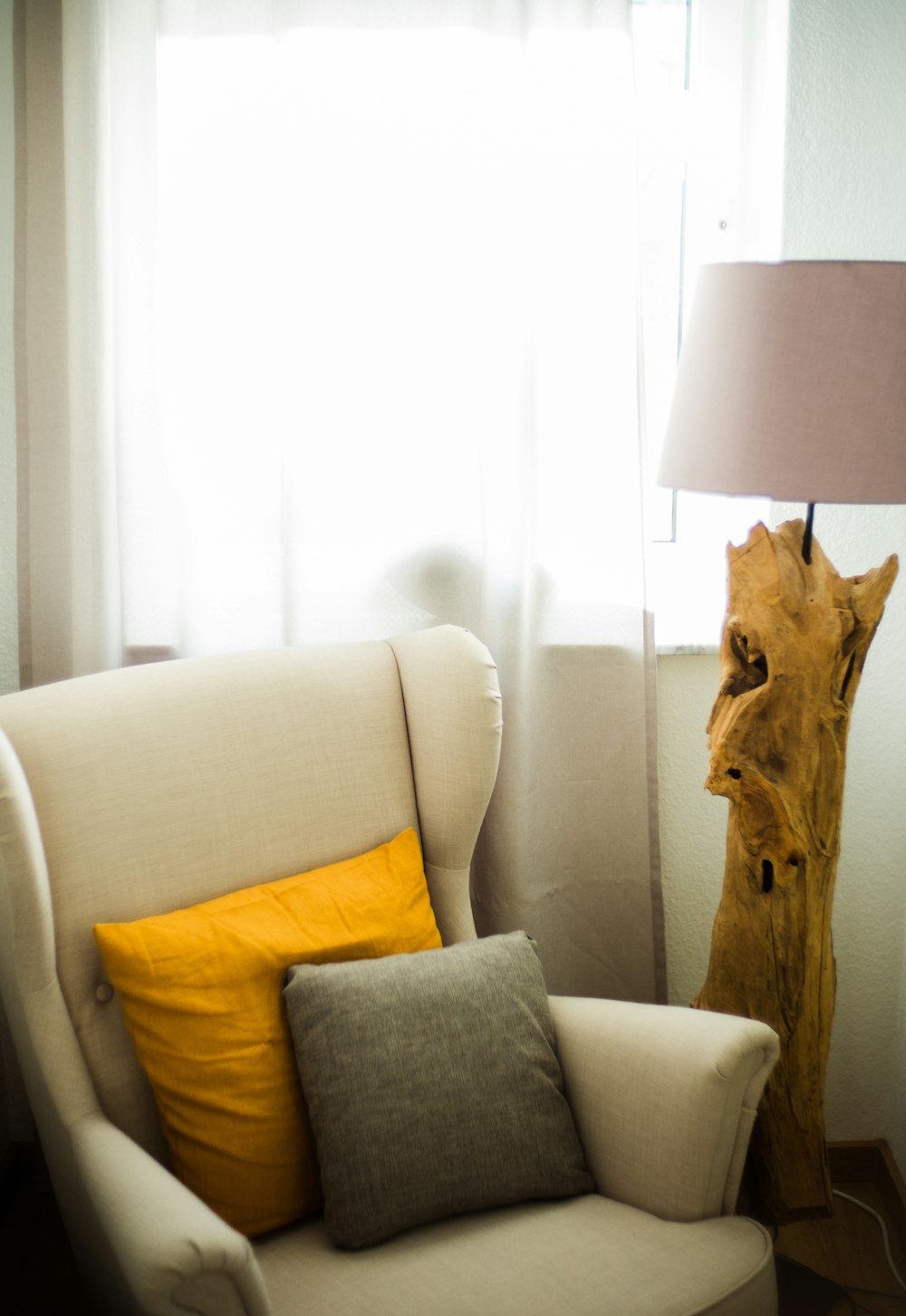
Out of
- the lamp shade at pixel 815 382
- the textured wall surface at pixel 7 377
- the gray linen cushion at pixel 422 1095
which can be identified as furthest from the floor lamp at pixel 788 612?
the textured wall surface at pixel 7 377

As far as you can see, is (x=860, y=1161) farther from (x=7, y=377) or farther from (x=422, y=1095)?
(x=7, y=377)

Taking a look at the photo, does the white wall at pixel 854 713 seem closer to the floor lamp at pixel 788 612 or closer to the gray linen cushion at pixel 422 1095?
the floor lamp at pixel 788 612

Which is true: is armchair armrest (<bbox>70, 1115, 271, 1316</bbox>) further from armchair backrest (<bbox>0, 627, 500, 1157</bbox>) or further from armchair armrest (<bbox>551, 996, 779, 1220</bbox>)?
armchair armrest (<bbox>551, 996, 779, 1220</bbox>)

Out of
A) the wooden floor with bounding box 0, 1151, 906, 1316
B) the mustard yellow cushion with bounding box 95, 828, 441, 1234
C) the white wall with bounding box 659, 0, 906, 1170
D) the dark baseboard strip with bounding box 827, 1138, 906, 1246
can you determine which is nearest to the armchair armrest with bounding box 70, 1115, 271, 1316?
the mustard yellow cushion with bounding box 95, 828, 441, 1234

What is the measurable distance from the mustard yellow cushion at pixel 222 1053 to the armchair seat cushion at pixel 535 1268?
0.08 m

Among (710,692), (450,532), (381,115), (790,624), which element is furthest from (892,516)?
(381,115)

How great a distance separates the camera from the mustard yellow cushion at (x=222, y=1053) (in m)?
1.18

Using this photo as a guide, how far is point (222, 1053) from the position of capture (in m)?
1.19

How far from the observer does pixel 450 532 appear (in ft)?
5.47

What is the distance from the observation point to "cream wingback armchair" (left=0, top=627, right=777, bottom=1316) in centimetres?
108

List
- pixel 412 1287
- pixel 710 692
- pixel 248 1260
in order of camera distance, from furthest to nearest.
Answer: pixel 710 692, pixel 412 1287, pixel 248 1260

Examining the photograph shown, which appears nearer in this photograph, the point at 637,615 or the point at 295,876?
the point at 295,876

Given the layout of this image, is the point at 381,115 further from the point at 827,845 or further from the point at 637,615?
the point at 827,845

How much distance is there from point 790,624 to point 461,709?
45 cm
